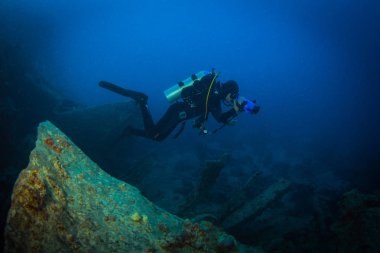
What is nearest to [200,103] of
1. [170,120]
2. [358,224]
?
[170,120]

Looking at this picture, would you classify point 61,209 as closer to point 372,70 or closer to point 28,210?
point 28,210

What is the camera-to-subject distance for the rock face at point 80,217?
2053mm

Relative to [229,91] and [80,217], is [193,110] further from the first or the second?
[80,217]

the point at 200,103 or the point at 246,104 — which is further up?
the point at 200,103

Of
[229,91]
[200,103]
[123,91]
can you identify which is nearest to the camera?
[229,91]

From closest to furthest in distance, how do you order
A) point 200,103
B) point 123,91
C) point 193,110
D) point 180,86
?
point 200,103, point 193,110, point 180,86, point 123,91

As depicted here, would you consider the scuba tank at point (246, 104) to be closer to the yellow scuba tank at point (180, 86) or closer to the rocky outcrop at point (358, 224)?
the yellow scuba tank at point (180, 86)

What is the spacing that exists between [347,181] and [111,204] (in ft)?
53.8

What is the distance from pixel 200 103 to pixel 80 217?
4.51 metres

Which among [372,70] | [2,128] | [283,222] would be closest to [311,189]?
[283,222]

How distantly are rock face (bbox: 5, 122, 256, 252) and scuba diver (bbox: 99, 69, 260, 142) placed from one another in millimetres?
3423

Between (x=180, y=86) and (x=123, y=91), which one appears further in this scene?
(x=123, y=91)

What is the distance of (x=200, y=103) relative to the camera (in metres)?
6.28

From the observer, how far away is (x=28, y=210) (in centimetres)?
206
